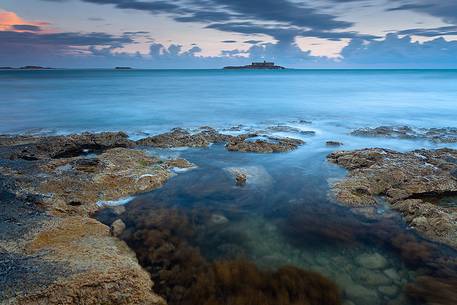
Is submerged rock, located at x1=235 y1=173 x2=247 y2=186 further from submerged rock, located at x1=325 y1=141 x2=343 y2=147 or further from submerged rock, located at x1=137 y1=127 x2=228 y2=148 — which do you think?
submerged rock, located at x1=325 y1=141 x2=343 y2=147

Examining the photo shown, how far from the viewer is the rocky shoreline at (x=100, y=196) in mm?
7164

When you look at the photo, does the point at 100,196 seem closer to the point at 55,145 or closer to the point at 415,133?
the point at 55,145

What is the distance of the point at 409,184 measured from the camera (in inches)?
505

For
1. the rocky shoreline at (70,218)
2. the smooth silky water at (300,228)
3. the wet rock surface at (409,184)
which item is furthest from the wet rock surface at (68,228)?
the wet rock surface at (409,184)

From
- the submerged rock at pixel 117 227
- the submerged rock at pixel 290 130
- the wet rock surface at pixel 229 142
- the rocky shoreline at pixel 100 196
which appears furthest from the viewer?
the submerged rock at pixel 290 130

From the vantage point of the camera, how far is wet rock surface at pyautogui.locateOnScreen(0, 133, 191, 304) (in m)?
6.96

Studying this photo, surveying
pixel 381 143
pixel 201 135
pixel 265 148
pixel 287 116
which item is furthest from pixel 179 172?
pixel 287 116

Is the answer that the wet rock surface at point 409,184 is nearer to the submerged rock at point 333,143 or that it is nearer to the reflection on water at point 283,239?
the reflection on water at point 283,239

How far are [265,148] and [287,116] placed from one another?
15388 mm

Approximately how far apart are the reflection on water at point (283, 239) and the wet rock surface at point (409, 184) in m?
0.53

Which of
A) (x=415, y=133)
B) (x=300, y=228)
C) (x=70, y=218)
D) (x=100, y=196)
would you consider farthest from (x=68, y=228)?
(x=415, y=133)

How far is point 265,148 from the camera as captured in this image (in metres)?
18.4

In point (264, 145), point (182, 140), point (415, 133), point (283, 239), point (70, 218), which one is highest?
point (415, 133)

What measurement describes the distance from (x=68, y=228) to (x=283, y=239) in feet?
18.4
